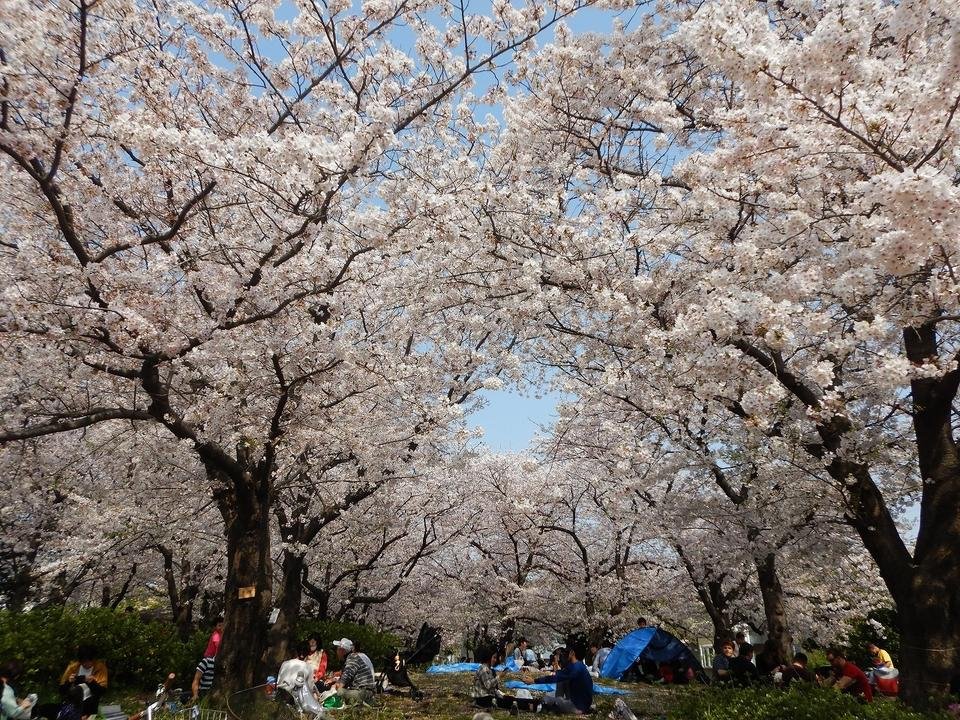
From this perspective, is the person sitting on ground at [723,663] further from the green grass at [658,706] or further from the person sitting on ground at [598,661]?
the person sitting on ground at [598,661]

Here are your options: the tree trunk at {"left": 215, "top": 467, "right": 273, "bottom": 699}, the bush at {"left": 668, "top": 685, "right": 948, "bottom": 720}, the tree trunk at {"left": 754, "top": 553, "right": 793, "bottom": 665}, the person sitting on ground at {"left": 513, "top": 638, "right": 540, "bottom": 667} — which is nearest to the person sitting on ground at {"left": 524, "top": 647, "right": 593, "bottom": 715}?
the bush at {"left": 668, "top": 685, "right": 948, "bottom": 720}

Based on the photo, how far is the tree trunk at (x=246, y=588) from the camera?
319 inches

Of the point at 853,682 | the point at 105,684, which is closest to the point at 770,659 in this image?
the point at 853,682

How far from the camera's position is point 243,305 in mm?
8234

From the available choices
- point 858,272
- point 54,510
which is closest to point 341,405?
point 858,272

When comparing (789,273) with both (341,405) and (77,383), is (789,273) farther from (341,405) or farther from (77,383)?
(77,383)

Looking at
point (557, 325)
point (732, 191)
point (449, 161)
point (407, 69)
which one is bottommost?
point (557, 325)

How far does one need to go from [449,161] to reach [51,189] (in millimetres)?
4423

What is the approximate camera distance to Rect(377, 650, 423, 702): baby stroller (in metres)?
12.0

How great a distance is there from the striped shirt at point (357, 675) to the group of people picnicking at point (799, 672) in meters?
5.93

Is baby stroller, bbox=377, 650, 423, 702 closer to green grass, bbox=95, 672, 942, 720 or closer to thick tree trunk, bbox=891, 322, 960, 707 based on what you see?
green grass, bbox=95, 672, 942, 720

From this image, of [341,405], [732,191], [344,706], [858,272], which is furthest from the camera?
[341,405]

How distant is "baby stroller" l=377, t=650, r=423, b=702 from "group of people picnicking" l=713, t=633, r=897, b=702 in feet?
19.8

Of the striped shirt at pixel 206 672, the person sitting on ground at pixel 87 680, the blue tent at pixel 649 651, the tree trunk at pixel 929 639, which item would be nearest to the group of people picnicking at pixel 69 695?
the person sitting on ground at pixel 87 680
